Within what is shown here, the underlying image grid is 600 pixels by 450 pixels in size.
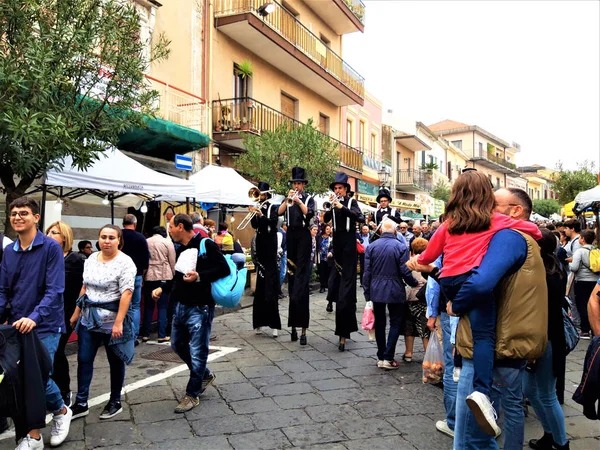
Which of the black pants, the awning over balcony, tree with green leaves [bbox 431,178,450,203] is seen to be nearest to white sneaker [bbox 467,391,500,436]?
the black pants

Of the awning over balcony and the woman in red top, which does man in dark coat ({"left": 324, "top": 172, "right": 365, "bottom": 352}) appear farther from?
the awning over balcony

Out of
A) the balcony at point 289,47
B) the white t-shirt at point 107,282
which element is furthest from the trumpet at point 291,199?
the balcony at point 289,47

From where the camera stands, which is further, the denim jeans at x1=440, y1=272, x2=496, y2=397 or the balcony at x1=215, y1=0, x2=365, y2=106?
the balcony at x1=215, y1=0, x2=365, y2=106

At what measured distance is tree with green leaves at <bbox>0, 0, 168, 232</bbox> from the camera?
5.29m

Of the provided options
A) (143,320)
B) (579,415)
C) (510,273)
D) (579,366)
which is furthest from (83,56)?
(579,366)

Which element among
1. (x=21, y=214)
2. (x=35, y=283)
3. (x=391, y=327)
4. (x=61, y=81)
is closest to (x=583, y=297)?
(x=391, y=327)

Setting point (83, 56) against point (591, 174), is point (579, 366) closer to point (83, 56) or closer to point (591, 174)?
point (83, 56)

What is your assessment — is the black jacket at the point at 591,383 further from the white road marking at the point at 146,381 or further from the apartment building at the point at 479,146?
the apartment building at the point at 479,146

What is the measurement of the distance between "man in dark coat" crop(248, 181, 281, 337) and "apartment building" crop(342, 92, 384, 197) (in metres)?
17.4

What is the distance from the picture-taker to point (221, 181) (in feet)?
34.5

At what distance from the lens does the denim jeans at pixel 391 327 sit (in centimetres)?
569

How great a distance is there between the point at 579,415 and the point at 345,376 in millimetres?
2172

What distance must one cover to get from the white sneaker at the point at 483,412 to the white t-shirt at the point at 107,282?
2833mm

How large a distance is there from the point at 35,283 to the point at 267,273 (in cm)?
389
